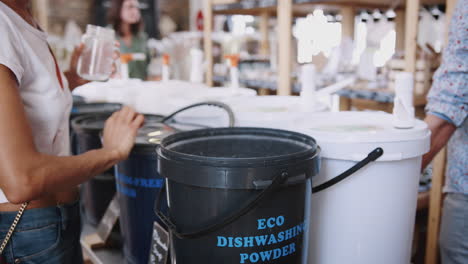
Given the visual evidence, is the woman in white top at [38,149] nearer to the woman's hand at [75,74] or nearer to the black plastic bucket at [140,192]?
the black plastic bucket at [140,192]

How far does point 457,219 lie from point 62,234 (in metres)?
1.13

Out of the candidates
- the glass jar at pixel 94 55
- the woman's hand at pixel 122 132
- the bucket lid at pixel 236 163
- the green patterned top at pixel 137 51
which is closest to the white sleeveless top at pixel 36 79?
the woman's hand at pixel 122 132

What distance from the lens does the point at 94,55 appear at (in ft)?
4.87

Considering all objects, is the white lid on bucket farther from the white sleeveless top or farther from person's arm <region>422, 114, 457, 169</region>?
the white sleeveless top

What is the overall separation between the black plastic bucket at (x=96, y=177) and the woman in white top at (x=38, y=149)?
9.9 inches

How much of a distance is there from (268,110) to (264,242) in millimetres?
618

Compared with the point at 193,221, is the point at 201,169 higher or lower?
higher

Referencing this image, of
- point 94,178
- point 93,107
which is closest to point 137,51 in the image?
point 93,107

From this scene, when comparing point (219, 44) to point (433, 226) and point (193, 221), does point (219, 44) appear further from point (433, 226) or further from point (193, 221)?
point (193, 221)

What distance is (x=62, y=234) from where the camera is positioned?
1.04m

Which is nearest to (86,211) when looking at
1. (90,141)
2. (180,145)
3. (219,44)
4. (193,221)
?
(90,141)

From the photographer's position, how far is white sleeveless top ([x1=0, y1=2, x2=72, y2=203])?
0.83 metres

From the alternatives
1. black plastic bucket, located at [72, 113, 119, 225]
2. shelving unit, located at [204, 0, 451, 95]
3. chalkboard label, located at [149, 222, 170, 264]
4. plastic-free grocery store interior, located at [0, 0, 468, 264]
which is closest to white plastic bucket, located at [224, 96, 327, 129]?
plastic-free grocery store interior, located at [0, 0, 468, 264]

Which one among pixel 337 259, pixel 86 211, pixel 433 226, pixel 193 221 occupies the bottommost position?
pixel 433 226
